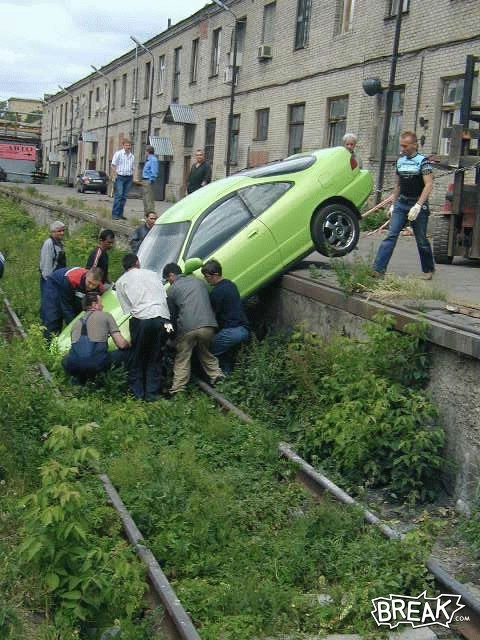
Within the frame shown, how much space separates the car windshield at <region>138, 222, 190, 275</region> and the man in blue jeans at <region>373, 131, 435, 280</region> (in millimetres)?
2527

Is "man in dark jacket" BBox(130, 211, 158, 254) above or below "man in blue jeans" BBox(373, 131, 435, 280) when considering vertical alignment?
below

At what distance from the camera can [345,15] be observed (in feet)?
86.5

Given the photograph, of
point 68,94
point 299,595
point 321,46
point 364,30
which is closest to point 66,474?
point 299,595

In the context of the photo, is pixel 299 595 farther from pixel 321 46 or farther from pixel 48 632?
pixel 321 46

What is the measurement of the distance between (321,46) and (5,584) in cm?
2458

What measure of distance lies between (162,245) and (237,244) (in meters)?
1.12

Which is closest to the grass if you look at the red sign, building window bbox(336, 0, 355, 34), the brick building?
the brick building

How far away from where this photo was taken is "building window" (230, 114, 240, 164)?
3422 centimetres

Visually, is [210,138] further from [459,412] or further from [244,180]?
[459,412]

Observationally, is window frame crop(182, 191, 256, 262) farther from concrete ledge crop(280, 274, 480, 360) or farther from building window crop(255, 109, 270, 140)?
building window crop(255, 109, 270, 140)

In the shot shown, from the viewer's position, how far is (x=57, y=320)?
12062mm

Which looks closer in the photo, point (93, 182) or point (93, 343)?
point (93, 343)

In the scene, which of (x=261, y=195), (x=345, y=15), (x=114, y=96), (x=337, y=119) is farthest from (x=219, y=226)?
(x=114, y=96)

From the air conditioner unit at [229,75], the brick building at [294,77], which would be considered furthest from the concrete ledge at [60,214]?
the air conditioner unit at [229,75]
